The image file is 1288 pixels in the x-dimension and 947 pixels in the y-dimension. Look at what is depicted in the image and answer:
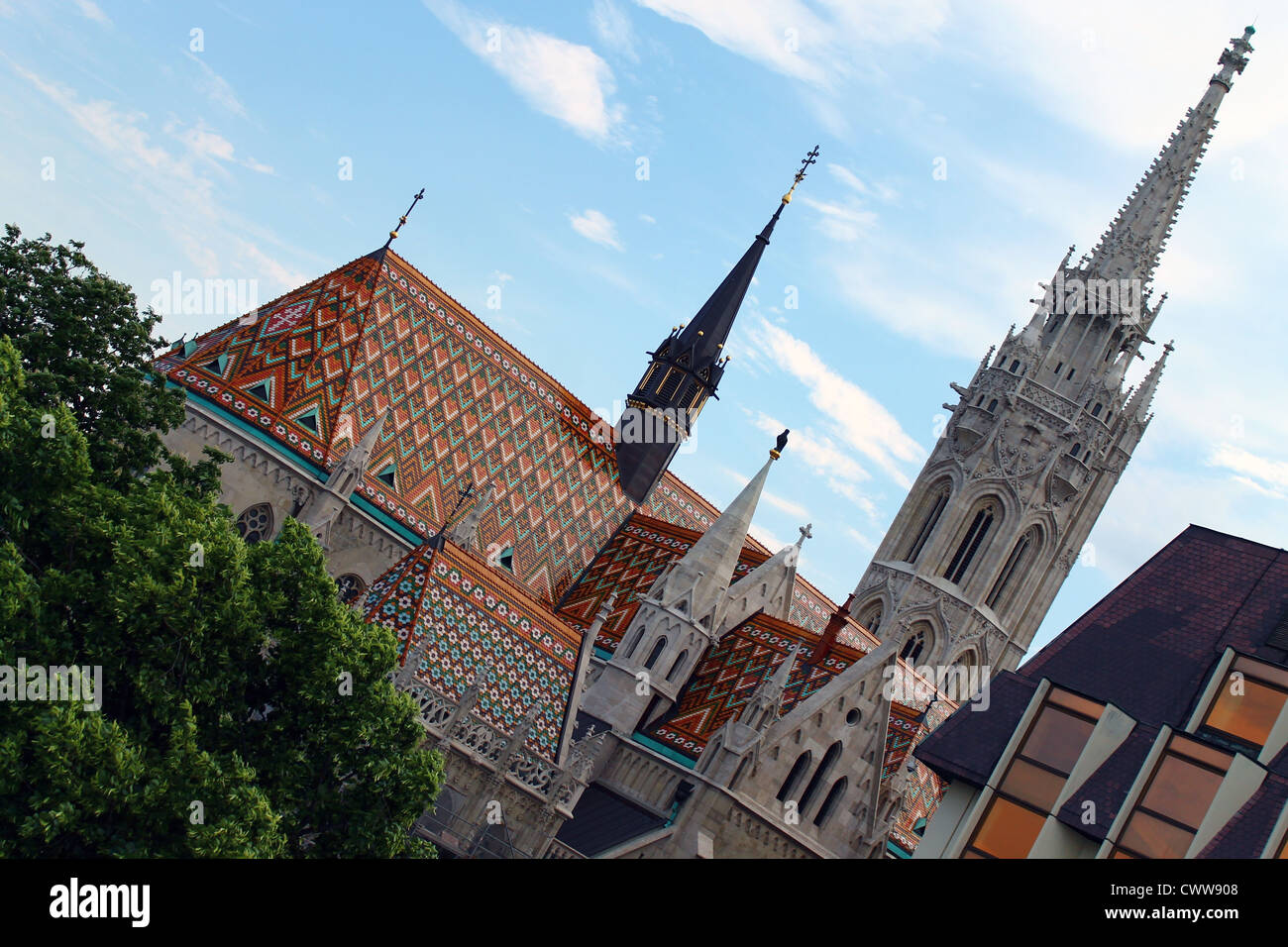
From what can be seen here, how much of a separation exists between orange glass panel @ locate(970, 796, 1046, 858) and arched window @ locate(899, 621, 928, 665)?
133 feet

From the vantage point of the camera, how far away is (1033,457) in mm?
62000

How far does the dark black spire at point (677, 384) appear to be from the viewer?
155 ft

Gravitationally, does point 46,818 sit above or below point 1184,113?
below

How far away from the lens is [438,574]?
31281 millimetres

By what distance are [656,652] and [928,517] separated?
29075 millimetres

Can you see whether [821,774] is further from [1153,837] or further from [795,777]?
[1153,837]

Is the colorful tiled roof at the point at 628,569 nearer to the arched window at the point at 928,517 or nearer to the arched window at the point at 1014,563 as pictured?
the arched window at the point at 928,517

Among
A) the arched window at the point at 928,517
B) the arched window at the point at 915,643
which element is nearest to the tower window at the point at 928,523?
the arched window at the point at 928,517

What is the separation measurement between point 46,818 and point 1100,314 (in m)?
56.8

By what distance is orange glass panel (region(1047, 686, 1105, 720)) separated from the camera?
20781 millimetres

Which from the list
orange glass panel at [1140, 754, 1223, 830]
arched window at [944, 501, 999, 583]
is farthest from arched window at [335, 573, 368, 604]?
arched window at [944, 501, 999, 583]

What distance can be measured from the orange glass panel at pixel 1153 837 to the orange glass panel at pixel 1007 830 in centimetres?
138
